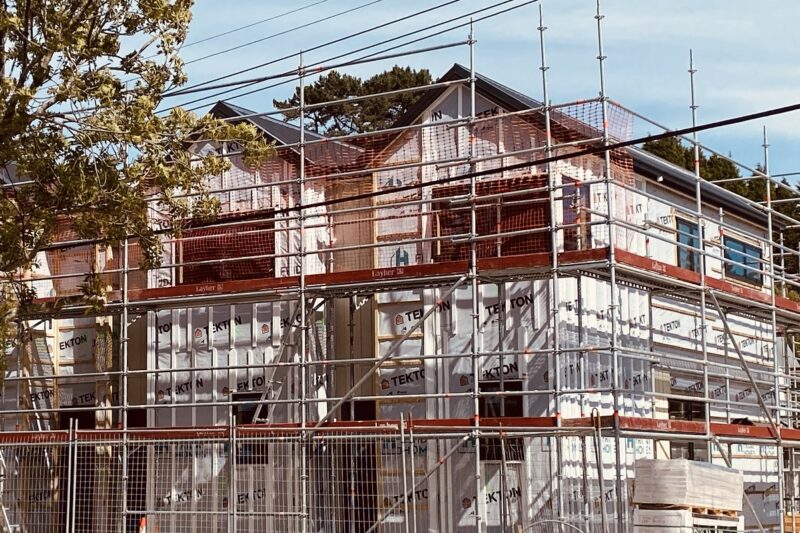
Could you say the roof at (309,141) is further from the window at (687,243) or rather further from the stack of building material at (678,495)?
the stack of building material at (678,495)

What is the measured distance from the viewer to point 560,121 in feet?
64.1

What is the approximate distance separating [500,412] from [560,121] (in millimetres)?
4610

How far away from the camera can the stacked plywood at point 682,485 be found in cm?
1515

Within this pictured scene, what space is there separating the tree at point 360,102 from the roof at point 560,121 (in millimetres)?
29547

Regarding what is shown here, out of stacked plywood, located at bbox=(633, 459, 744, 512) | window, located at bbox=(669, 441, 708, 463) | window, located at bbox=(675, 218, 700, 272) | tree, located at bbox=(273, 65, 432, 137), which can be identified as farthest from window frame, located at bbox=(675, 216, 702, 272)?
tree, located at bbox=(273, 65, 432, 137)

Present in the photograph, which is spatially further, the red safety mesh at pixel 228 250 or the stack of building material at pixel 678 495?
the red safety mesh at pixel 228 250

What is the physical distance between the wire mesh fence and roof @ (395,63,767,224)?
4896 mm

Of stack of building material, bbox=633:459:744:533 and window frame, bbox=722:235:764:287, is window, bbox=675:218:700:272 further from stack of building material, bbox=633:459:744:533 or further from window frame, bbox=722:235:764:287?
stack of building material, bbox=633:459:744:533

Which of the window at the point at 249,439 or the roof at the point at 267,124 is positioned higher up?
the roof at the point at 267,124

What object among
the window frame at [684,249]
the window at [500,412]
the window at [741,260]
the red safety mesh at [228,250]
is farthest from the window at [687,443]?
the red safety mesh at [228,250]

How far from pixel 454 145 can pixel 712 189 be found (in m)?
6.01

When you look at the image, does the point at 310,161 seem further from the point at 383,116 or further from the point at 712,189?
the point at 383,116

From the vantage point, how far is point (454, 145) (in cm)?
2117

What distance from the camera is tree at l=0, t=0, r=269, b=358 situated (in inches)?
623
